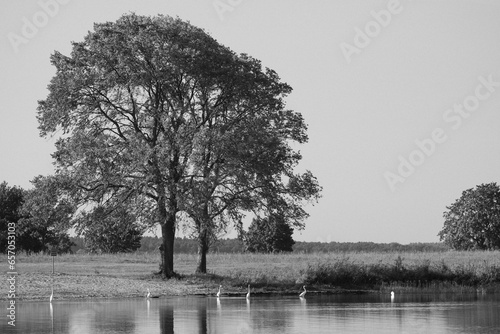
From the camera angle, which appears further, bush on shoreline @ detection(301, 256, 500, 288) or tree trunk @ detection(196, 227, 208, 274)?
tree trunk @ detection(196, 227, 208, 274)

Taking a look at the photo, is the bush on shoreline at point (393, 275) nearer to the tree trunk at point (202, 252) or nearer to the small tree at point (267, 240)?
the tree trunk at point (202, 252)

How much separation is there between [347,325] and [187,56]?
89.8 ft

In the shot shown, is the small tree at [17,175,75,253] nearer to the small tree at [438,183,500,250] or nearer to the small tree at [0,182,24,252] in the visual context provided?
the small tree at [0,182,24,252]

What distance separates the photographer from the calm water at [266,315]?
36.7 metres

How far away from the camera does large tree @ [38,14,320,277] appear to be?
59812 millimetres

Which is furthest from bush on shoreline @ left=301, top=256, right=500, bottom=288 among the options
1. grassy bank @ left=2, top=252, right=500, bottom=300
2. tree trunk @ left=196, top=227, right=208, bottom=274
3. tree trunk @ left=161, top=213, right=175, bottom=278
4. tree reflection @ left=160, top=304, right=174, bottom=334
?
tree reflection @ left=160, top=304, right=174, bottom=334

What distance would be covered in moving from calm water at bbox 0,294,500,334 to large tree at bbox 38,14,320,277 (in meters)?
9.08

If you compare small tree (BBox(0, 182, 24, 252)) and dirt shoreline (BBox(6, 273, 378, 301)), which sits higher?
small tree (BBox(0, 182, 24, 252))

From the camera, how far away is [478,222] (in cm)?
11875

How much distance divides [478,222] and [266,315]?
3201 inches

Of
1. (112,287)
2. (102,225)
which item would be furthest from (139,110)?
(112,287)

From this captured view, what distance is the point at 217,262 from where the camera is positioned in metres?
81.9

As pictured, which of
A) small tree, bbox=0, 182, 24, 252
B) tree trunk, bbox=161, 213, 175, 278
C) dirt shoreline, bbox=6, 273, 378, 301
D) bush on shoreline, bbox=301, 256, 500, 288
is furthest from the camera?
small tree, bbox=0, 182, 24, 252

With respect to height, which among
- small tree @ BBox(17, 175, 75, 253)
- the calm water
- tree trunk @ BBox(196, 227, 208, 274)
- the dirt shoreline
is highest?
small tree @ BBox(17, 175, 75, 253)
